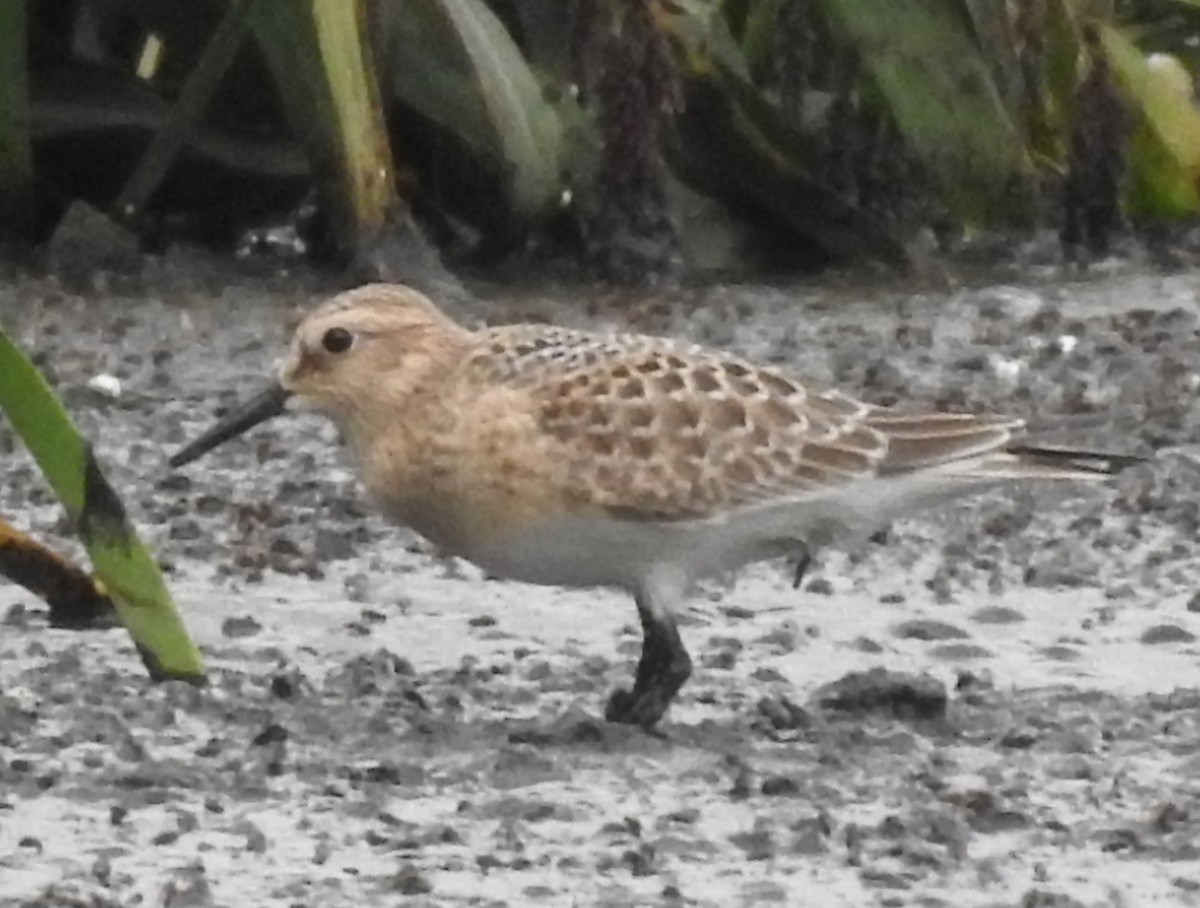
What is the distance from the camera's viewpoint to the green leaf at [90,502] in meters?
5.52

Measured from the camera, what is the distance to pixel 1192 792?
5621 mm

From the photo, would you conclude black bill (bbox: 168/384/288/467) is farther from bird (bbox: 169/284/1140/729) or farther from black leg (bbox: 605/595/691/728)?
black leg (bbox: 605/595/691/728)

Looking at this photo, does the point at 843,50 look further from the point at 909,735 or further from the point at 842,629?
the point at 909,735

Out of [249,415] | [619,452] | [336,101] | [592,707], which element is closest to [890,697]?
[592,707]

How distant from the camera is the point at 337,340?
20.6 feet

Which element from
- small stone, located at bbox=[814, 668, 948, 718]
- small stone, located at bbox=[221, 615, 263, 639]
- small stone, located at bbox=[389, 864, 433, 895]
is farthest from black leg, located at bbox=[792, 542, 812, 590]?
small stone, located at bbox=[389, 864, 433, 895]

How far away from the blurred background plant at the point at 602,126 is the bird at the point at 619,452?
282 cm

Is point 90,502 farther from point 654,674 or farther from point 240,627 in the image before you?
point 240,627

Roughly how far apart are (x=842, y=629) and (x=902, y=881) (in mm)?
1816

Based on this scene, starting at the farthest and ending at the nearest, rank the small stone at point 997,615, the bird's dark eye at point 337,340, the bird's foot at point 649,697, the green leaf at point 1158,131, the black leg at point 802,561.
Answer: the green leaf at point 1158,131, the small stone at point 997,615, the black leg at point 802,561, the bird's dark eye at point 337,340, the bird's foot at point 649,697

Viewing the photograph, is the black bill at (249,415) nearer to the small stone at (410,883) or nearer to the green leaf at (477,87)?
the small stone at (410,883)

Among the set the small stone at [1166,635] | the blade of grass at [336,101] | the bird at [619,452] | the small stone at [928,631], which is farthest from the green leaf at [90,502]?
the blade of grass at [336,101]

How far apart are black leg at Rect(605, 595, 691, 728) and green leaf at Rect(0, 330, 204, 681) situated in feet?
2.84

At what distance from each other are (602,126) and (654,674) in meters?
3.69
